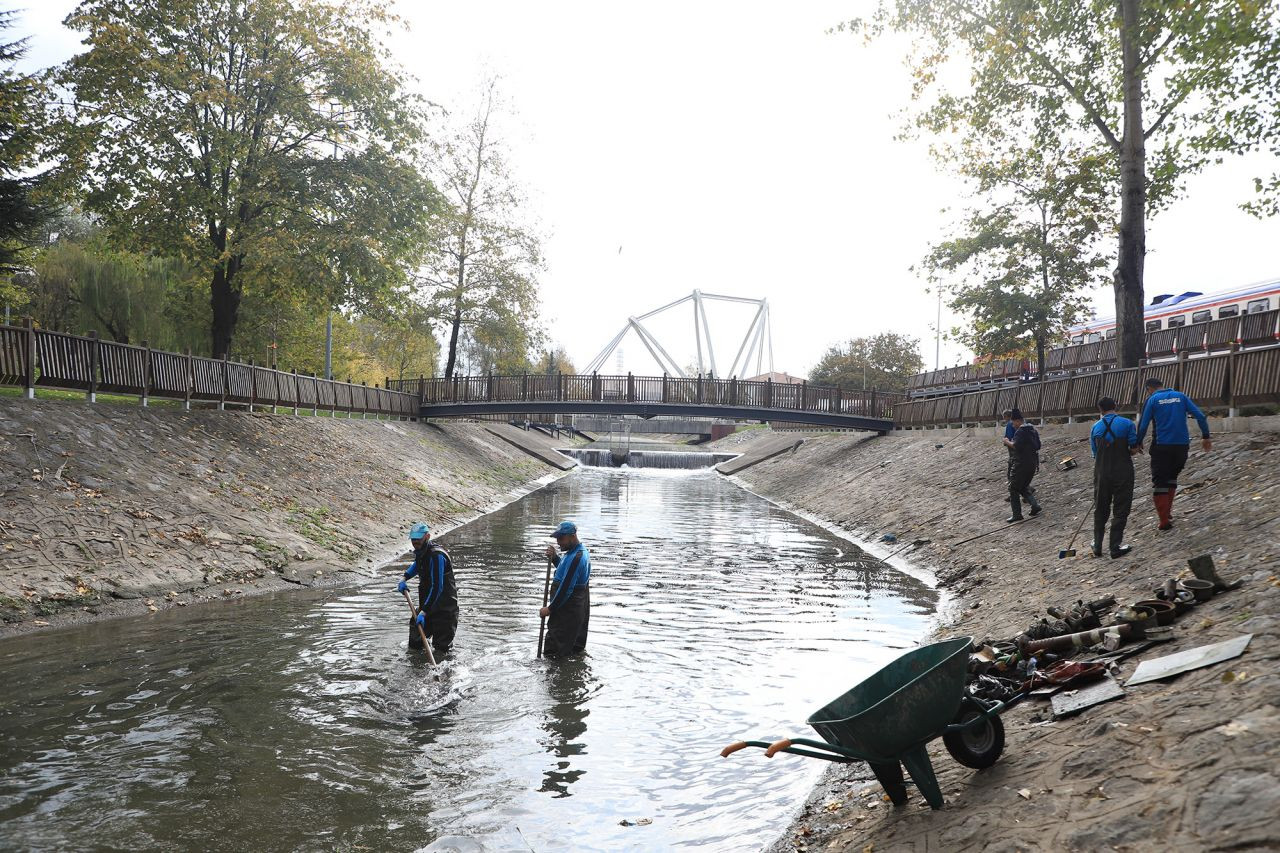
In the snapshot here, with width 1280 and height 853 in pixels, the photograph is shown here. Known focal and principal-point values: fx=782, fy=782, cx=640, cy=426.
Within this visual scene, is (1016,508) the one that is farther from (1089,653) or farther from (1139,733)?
(1139,733)

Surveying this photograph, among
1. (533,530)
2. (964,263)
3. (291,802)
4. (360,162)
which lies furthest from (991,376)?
(291,802)

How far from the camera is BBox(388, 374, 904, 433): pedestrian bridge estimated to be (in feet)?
141

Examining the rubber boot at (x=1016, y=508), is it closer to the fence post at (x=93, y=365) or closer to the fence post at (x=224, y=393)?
the fence post at (x=93, y=365)

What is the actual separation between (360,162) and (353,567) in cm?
1434

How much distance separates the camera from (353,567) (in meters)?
16.3

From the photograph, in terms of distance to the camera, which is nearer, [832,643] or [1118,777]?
[1118,777]

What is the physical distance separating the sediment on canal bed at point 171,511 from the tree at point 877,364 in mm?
54090

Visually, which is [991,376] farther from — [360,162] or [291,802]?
[291,802]

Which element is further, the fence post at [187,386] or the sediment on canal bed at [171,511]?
the fence post at [187,386]

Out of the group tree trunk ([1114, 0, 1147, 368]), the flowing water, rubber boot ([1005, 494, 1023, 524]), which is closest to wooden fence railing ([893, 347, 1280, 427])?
tree trunk ([1114, 0, 1147, 368])

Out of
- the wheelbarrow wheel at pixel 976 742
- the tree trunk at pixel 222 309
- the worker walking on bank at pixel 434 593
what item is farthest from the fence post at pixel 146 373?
the wheelbarrow wheel at pixel 976 742

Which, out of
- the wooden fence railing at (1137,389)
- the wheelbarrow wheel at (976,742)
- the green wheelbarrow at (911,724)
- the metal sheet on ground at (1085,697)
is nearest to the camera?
the green wheelbarrow at (911,724)

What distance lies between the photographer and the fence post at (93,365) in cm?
1809

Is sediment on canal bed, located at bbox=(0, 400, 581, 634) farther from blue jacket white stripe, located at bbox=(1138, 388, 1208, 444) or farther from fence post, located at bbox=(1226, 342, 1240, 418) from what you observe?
fence post, located at bbox=(1226, 342, 1240, 418)
